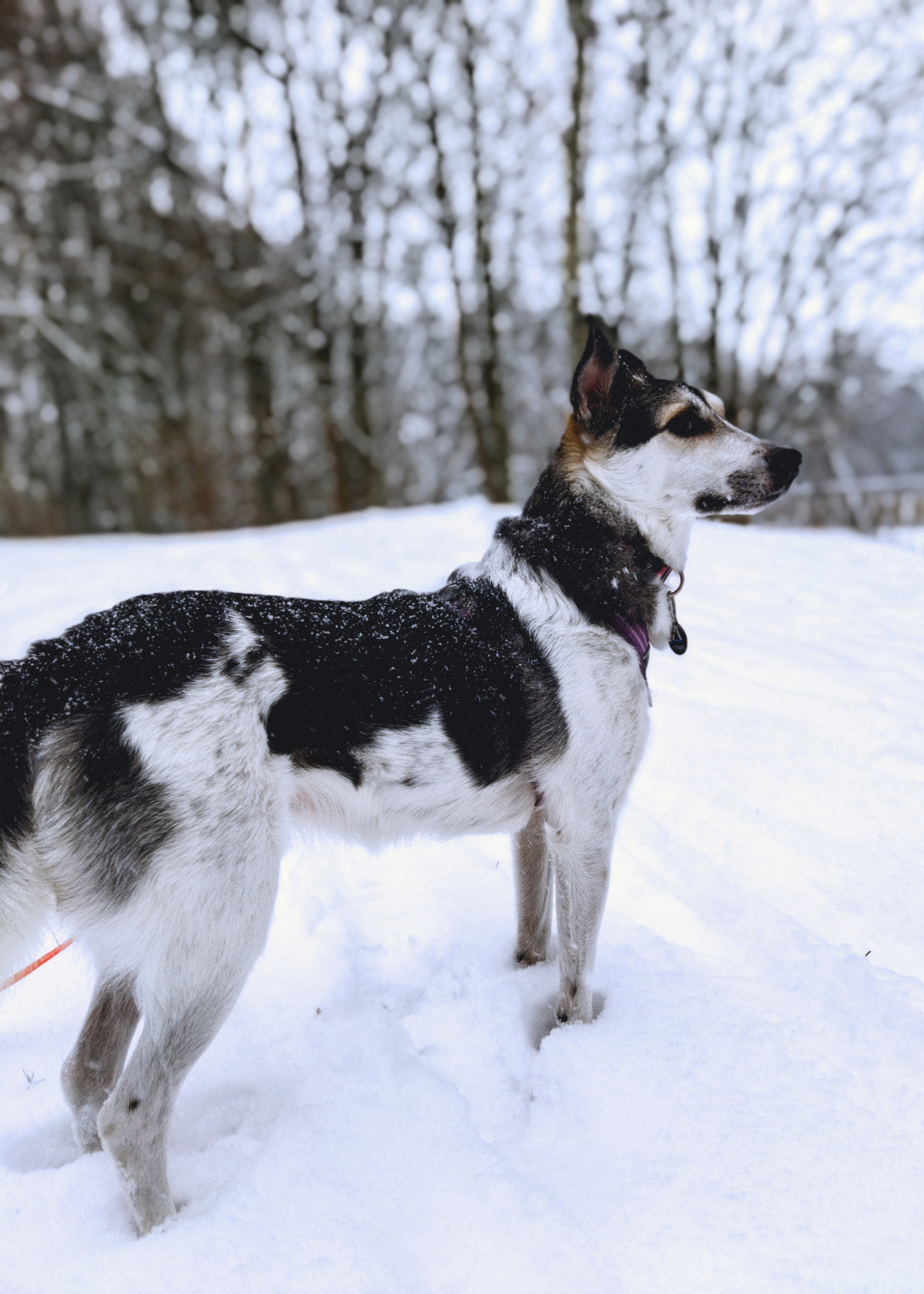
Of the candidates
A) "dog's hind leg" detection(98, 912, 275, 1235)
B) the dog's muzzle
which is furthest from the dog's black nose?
"dog's hind leg" detection(98, 912, 275, 1235)

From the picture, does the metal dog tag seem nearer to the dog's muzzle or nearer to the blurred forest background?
the dog's muzzle

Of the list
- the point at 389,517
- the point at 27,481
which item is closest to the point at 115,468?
the point at 27,481

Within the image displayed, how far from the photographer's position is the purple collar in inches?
92.1

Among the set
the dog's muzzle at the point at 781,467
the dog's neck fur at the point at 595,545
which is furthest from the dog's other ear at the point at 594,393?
the dog's muzzle at the point at 781,467

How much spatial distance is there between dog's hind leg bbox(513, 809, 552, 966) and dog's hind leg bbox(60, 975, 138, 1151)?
1.22 metres

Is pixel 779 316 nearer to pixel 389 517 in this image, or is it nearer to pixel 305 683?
pixel 389 517

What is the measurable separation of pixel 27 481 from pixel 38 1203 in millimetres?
20686

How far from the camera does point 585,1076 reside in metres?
2.12

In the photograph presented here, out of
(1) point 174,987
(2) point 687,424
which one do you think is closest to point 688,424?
(2) point 687,424

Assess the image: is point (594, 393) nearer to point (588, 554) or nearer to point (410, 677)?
point (588, 554)

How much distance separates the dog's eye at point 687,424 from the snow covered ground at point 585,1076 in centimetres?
165

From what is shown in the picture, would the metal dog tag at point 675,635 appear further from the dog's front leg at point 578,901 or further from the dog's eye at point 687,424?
the dog's front leg at point 578,901

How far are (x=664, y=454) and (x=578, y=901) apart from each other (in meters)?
1.39

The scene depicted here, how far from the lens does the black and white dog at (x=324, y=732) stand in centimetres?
175
